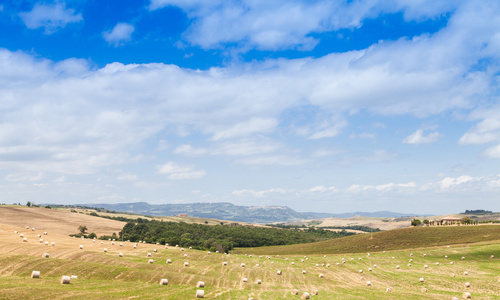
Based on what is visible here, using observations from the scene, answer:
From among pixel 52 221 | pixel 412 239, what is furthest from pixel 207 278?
pixel 52 221

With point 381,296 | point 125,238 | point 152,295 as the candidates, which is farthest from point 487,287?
point 125,238

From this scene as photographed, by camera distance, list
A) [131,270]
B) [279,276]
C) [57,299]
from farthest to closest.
A: [279,276] → [131,270] → [57,299]

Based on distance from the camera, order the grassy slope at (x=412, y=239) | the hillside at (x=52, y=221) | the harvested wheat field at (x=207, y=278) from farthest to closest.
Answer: the hillside at (x=52, y=221) < the grassy slope at (x=412, y=239) < the harvested wheat field at (x=207, y=278)

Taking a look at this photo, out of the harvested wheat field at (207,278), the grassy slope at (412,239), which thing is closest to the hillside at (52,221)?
the harvested wheat field at (207,278)

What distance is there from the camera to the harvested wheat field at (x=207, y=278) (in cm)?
3812

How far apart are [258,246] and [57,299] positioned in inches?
6106

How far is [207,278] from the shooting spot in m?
50.6

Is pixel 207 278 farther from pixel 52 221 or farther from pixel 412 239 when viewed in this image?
pixel 52 221

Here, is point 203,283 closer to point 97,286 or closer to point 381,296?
point 97,286

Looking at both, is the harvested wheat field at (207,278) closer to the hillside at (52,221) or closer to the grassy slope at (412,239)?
the grassy slope at (412,239)

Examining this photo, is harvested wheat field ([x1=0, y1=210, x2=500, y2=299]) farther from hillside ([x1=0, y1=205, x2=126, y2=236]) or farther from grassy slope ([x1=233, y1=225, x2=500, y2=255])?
hillside ([x1=0, y1=205, x2=126, y2=236])

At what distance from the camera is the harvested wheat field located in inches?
1501

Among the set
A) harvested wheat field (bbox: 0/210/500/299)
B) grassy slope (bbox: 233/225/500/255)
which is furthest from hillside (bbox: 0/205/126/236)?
grassy slope (bbox: 233/225/500/255)

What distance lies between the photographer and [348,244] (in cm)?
13200
